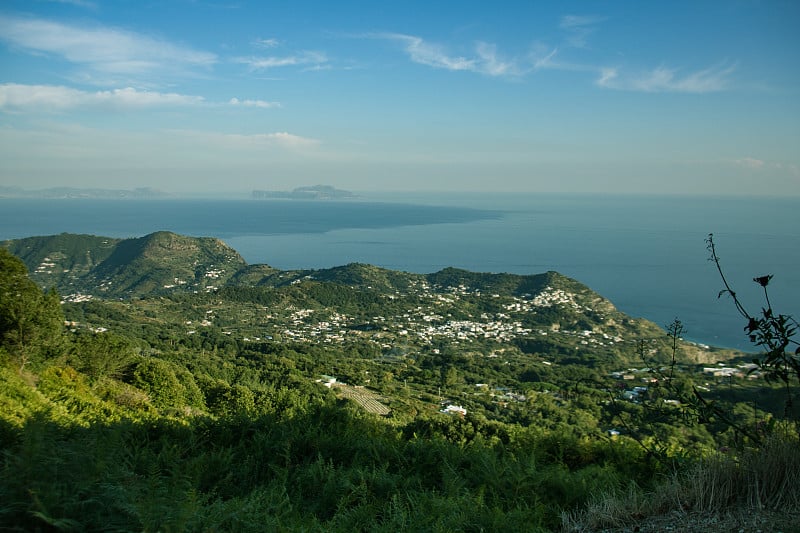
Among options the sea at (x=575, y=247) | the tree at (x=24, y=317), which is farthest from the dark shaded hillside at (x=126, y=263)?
the tree at (x=24, y=317)

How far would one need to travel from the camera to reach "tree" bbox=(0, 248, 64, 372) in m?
10.2

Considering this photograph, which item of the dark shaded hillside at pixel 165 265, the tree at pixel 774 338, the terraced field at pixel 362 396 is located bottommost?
the terraced field at pixel 362 396

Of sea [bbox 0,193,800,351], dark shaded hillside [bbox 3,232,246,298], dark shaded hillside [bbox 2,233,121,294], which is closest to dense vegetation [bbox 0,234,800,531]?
sea [bbox 0,193,800,351]

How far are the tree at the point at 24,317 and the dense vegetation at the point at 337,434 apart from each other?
38mm

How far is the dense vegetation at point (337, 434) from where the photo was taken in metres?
2.50

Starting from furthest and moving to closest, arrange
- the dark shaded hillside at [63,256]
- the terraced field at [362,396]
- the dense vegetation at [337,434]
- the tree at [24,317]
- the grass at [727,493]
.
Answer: the dark shaded hillside at [63,256] → the terraced field at [362,396] → the tree at [24,317] → the grass at [727,493] → the dense vegetation at [337,434]

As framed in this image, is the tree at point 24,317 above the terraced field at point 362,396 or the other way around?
above

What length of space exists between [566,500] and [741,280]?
213 feet

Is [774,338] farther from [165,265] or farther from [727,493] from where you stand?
[165,265]

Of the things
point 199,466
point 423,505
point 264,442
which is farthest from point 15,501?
point 264,442

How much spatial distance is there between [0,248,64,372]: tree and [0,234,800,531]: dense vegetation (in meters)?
0.04

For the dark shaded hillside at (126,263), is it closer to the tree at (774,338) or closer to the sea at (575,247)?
the sea at (575,247)

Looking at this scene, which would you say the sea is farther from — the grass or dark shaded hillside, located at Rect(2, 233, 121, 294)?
the grass

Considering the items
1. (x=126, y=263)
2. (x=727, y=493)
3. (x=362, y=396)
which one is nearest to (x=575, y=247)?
(x=126, y=263)
